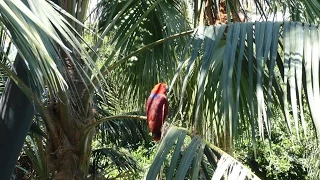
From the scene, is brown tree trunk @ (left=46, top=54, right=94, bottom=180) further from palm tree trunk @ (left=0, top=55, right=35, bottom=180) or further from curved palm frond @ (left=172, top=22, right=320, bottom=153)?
curved palm frond @ (left=172, top=22, right=320, bottom=153)

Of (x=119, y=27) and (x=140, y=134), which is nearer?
(x=119, y=27)

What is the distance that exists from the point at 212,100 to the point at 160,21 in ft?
5.53

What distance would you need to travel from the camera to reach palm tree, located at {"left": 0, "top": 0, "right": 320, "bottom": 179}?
1667 mm

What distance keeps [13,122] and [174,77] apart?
83 cm

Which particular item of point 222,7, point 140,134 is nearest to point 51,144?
point 222,7

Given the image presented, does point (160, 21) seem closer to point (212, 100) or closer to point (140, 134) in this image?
point (212, 100)

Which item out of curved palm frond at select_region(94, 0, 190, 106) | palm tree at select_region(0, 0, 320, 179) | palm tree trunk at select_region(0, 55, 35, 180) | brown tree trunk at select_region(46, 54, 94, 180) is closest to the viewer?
palm tree at select_region(0, 0, 320, 179)

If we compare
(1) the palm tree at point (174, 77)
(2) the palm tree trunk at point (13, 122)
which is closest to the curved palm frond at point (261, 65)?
(1) the palm tree at point (174, 77)

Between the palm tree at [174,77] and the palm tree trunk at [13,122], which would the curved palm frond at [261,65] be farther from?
the palm tree trunk at [13,122]

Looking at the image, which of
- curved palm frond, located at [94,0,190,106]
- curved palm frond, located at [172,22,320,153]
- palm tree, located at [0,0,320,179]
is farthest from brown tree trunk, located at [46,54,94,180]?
curved palm frond, located at [172,22,320,153]

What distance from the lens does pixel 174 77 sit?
2.47 m

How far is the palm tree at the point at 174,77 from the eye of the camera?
65.6 inches

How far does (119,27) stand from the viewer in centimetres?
427

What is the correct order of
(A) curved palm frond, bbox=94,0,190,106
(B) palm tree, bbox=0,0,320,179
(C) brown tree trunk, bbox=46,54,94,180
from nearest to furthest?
(B) palm tree, bbox=0,0,320,179, (C) brown tree trunk, bbox=46,54,94,180, (A) curved palm frond, bbox=94,0,190,106
